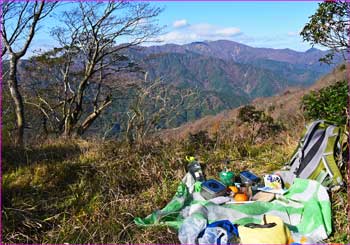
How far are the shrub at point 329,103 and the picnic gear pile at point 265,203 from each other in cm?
93

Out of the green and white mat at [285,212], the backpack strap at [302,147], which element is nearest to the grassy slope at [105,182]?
the green and white mat at [285,212]

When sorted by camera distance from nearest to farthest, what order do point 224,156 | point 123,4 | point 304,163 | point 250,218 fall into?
point 250,218
point 304,163
point 224,156
point 123,4

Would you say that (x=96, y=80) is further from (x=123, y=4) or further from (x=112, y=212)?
(x=112, y=212)

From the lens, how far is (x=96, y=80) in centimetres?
1230

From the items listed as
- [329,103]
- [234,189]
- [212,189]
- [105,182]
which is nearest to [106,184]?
[105,182]

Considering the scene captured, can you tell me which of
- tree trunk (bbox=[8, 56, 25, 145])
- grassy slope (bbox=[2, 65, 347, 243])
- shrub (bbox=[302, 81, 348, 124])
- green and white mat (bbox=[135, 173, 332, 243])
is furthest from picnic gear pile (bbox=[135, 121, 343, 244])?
tree trunk (bbox=[8, 56, 25, 145])

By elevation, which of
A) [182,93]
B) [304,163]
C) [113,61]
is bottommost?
[304,163]

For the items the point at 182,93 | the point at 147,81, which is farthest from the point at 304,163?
the point at 147,81

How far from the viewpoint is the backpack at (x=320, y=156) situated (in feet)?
10.7

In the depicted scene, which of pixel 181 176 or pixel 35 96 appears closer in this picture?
pixel 181 176

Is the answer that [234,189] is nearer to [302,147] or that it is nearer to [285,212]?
[285,212]

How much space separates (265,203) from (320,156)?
719 mm

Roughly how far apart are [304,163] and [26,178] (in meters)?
2.68

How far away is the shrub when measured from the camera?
15.0ft
